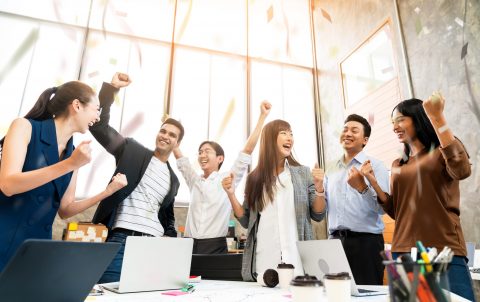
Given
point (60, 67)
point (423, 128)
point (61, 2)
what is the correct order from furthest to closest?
1. point (61, 2)
2. point (60, 67)
3. point (423, 128)

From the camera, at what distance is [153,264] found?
1.05m

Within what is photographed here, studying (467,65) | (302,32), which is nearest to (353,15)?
(302,32)

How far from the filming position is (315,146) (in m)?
5.00

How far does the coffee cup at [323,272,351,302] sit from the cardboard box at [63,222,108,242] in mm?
3126

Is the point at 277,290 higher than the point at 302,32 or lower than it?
lower

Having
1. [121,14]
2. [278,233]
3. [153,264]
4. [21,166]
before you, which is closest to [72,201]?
[21,166]

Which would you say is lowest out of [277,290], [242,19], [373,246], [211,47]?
[277,290]

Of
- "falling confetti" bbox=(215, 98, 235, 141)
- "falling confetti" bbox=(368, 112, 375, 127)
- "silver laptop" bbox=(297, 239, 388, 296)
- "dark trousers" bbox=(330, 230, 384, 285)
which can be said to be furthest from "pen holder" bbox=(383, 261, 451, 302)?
"falling confetti" bbox=(215, 98, 235, 141)

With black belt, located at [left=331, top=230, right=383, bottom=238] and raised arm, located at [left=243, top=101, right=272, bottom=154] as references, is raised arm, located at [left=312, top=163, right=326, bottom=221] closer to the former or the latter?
black belt, located at [left=331, top=230, right=383, bottom=238]

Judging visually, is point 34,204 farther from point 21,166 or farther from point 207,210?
point 207,210

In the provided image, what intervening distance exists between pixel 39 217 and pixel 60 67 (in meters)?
3.55

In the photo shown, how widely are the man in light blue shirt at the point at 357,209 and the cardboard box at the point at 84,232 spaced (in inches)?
102

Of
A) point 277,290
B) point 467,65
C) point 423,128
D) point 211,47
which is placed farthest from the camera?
point 211,47

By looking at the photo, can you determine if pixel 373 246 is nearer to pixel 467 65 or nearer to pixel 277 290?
pixel 277 290
